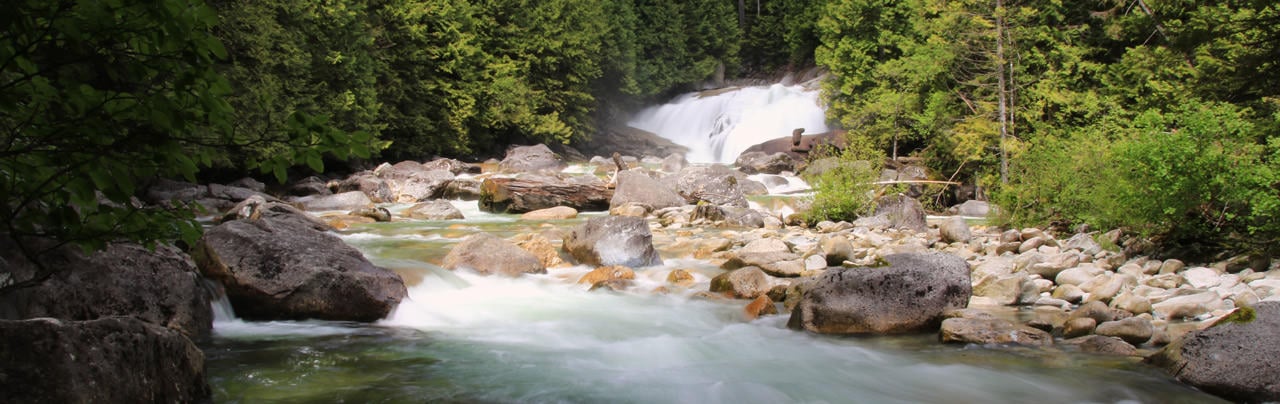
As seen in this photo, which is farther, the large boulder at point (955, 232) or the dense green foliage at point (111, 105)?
the large boulder at point (955, 232)

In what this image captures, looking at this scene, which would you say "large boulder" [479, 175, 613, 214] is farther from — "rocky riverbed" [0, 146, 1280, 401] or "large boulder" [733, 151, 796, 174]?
"large boulder" [733, 151, 796, 174]

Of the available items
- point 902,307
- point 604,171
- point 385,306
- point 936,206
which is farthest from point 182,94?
point 604,171

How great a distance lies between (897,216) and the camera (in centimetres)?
1396

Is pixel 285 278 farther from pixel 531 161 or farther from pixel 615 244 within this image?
pixel 531 161

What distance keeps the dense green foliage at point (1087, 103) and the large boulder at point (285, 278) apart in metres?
8.17

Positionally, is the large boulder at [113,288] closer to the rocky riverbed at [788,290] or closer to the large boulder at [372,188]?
the rocky riverbed at [788,290]

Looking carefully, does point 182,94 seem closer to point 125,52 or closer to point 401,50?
point 125,52

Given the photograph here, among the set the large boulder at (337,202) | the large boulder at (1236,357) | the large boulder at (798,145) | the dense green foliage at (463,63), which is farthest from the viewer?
the large boulder at (798,145)

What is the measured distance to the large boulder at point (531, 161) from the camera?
2875 cm

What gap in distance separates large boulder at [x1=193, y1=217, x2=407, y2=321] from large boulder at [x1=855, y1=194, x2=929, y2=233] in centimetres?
976

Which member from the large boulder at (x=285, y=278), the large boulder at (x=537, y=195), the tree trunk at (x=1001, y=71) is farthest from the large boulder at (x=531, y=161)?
the large boulder at (x=285, y=278)

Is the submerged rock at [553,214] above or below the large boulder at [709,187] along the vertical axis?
below

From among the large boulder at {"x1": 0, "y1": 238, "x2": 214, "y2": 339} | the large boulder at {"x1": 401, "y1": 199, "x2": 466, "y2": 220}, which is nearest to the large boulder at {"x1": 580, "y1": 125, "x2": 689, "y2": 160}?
the large boulder at {"x1": 401, "y1": 199, "x2": 466, "y2": 220}

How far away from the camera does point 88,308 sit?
5.14 meters
